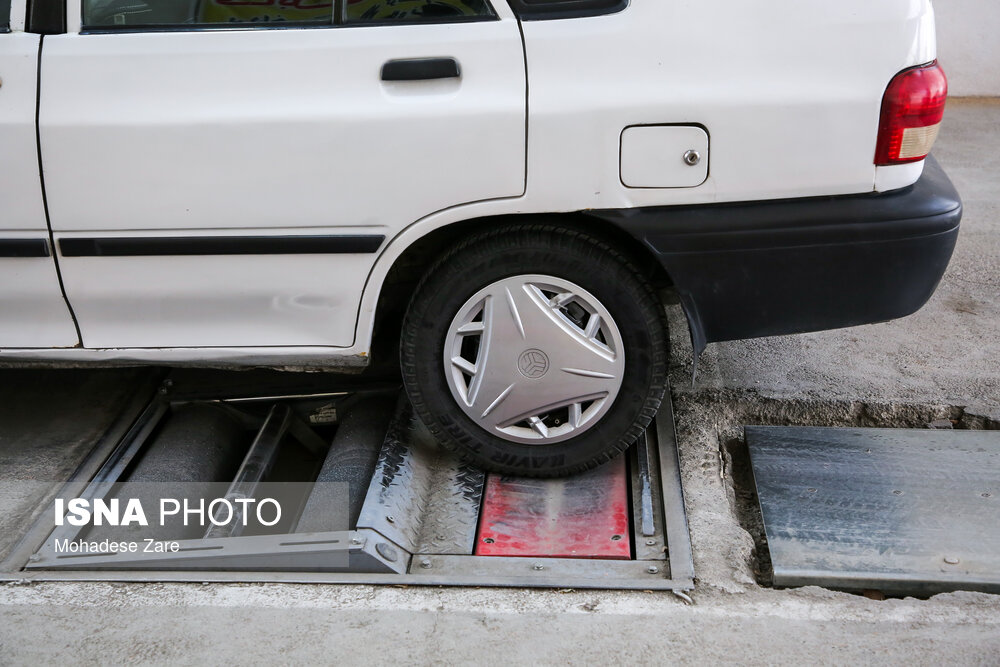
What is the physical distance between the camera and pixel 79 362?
2688 millimetres

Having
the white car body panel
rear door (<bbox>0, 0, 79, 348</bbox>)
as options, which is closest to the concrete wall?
the white car body panel

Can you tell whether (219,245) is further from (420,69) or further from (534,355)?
(534,355)

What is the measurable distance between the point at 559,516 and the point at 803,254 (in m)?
0.92

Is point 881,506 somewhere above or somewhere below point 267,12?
below

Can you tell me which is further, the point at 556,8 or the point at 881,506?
the point at 881,506

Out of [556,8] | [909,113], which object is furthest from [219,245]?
[909,113]

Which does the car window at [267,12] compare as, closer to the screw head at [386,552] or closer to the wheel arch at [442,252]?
the wheel arch at [442,252]

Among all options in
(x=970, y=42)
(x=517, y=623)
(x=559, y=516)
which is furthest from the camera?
(x=970, y=42)

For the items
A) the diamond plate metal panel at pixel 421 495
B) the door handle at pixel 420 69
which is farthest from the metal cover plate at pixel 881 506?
the door handle at pixel 420 69

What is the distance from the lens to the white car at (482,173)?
7.69 feet

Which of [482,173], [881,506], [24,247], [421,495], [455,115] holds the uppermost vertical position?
[455,115]

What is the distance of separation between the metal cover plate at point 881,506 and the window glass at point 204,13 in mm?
1713

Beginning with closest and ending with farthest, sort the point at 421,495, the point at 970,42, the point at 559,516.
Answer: the point at 559,516, the point at 421,495, the point at 970,42

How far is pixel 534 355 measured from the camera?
257 centimetres
